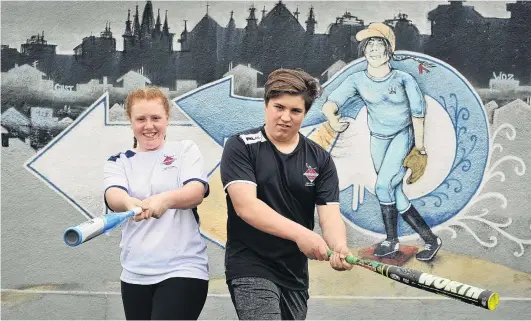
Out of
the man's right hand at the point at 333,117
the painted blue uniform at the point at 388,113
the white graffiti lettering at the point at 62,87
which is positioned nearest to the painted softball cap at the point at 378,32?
the painted blue uniform at the point at 388,113

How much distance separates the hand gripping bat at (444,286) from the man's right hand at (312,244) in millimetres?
71

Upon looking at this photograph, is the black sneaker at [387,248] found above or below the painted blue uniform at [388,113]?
below

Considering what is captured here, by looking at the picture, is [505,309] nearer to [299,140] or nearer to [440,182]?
[440,182]

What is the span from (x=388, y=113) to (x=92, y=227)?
3.87 metres

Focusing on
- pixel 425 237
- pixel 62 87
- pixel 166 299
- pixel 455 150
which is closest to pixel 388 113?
pixel 455 150

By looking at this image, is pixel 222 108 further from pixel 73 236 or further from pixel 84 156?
pixel 73 236

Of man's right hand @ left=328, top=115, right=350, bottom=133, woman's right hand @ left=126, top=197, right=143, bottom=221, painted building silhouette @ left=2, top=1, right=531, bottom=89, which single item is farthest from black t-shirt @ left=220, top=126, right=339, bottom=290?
painted building silhouette @ left=2, top=1, right=531, bottom=89

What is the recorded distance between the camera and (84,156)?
24.2 feet

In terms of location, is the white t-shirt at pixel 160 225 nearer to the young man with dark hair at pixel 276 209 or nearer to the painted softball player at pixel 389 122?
the young man with dark hair at pixel 276 209

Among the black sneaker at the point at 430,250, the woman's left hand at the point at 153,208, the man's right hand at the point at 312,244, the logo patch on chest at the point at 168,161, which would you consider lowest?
the black sneaker at the point at 430,250

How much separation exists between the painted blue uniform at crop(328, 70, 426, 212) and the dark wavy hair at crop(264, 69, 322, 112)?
9.90ft

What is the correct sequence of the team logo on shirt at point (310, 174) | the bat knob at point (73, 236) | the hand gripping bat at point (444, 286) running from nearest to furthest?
the hand gripping bat at point (444, 286), the bat knob at point (73, 236), the team logo on shirt at point (310, 174)

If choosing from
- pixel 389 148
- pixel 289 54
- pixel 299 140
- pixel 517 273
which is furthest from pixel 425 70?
pixel 299 140

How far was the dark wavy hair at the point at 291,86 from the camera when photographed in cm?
420
